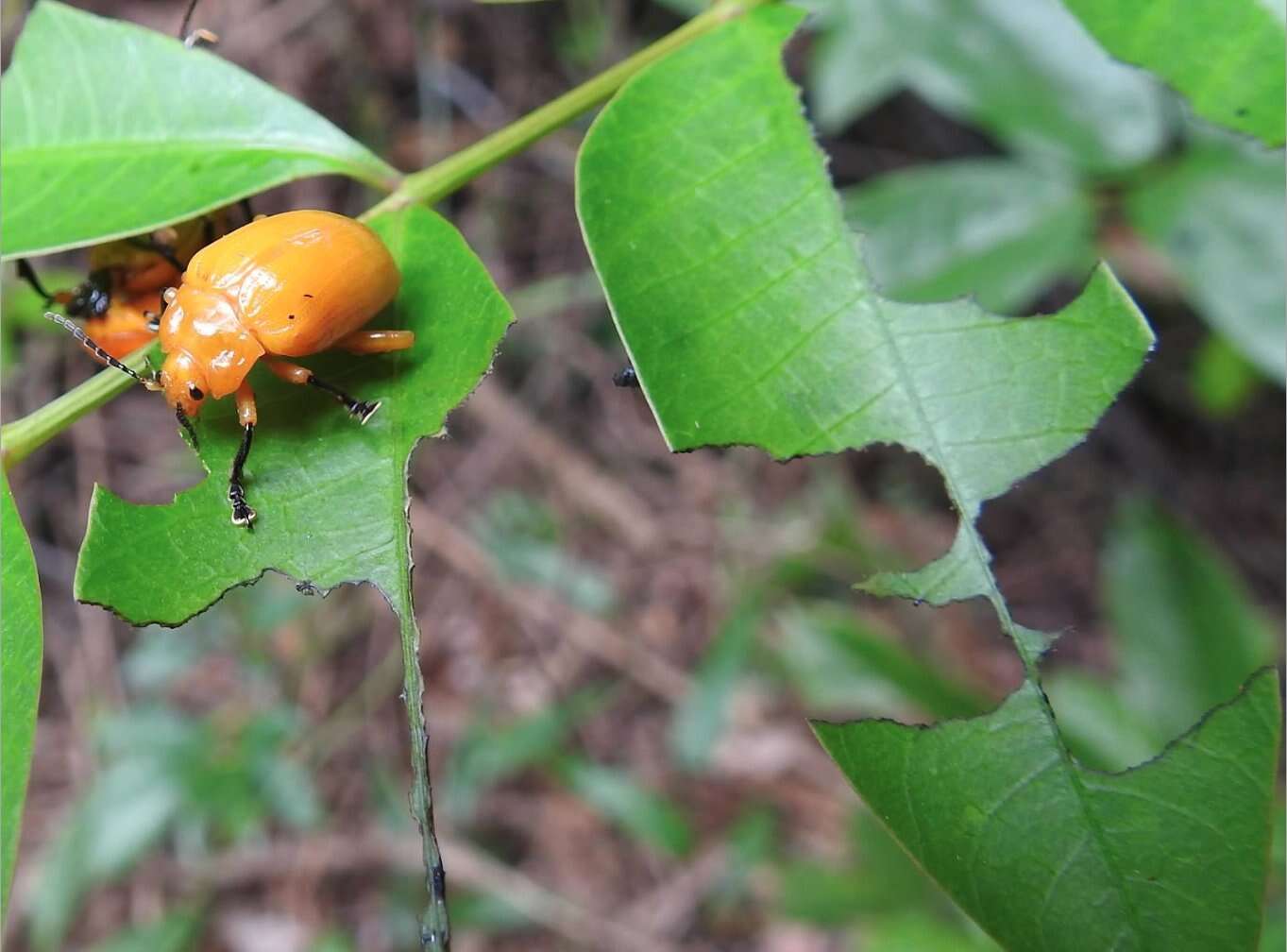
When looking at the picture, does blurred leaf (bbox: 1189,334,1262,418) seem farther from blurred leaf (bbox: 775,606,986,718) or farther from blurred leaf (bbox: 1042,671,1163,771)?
blurred leaf (bbox: 775,606,986,718)

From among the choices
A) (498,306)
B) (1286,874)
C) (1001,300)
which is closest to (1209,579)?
(1286,874)

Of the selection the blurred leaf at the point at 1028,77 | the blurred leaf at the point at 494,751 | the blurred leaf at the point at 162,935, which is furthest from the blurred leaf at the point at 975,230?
the blurred leaf at the point at 162,935

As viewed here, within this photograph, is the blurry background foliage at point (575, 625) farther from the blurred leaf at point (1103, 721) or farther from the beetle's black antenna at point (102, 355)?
the beetle's black antenna at point (102, 355)

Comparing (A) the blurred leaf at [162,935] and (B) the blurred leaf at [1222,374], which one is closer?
(B) the blurred leaf at [1222,374]

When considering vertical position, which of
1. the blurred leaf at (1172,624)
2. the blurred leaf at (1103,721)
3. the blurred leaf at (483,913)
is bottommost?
the blurred leaf at (483,913)

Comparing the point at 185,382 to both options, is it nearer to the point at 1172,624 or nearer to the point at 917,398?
the point at 917,398

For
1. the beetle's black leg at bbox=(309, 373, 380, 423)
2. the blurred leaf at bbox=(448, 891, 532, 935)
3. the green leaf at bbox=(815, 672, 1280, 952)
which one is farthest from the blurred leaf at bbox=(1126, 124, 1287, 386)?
the blurred leaf at bbox=(448, 891, 532, 935)
